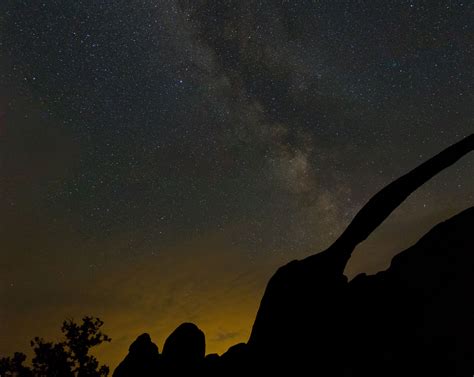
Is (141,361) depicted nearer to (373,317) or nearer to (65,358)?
(373,317)

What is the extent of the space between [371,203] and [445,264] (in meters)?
3.86

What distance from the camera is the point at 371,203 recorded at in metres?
4.67

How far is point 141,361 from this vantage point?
10.3 metres

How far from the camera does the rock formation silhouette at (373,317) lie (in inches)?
254

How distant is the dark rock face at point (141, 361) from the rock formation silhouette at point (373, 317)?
2.61 metres

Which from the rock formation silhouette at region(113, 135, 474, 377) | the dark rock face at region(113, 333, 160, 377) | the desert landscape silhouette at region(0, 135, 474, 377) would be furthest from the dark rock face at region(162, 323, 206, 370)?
the rock formation silhouette at region(113, 135, 474, 377)

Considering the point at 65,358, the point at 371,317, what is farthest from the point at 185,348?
the point at 65,358

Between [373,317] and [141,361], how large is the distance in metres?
5.99

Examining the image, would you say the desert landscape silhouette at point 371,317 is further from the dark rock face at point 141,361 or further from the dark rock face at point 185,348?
the dark rock face at point 141,361

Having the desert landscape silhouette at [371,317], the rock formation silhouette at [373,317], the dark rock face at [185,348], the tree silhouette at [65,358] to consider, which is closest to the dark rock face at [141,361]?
the dark rock face at [185,348]

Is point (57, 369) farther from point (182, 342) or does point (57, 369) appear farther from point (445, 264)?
point (445, 264)

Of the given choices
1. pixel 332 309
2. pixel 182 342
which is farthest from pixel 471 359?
pixel 182 342

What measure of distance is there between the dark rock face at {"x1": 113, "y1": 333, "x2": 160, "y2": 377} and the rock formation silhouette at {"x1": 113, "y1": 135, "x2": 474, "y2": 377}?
261cm

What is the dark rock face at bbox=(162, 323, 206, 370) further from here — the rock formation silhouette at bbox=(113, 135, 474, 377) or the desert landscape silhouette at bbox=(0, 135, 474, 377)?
the rock formation silhouette at bbox=(113, 135, 474, 377)
